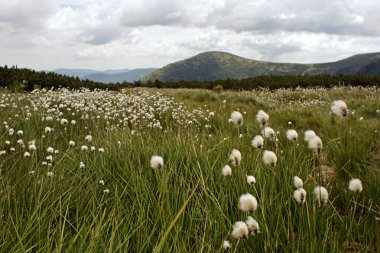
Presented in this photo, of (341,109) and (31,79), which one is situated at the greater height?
(31,79)

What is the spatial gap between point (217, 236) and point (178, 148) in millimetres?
2150

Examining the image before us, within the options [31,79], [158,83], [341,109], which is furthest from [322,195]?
[158,83]

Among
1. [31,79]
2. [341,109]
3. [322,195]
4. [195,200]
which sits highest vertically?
[31,79]

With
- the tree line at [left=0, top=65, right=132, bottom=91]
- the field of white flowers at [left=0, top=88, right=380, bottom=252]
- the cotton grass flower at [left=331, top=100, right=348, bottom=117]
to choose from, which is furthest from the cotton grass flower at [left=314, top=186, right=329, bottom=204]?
the tree line at [left=0, top=65, right=132, bottom=91]

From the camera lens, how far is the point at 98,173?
4867mm

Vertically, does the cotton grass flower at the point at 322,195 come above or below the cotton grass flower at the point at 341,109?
below

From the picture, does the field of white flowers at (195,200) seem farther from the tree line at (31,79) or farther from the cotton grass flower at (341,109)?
the tree line at (31,79)

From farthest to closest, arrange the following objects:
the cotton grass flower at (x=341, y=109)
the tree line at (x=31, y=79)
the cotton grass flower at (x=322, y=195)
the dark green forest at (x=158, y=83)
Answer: the dark green forest at (x=158, y=83) → the tree line at (x=31, y=79) → the cotton grass flower at (x=341, y=109) → the cotton grass flower at (x=322, y=195)

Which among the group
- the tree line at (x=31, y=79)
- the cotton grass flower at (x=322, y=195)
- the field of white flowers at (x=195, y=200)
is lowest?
the field of white flowers at (x=195, y=200)

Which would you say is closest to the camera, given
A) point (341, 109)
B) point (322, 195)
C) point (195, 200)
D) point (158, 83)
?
point (322, 195)

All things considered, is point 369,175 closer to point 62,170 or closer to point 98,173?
point 98,173

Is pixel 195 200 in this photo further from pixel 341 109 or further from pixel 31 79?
pixel 31 79

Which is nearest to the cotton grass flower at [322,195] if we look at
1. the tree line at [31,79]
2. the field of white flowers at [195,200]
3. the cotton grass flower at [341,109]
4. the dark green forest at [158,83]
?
the field of white flowers at [195,200]

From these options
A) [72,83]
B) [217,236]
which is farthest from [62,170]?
[72,83]
